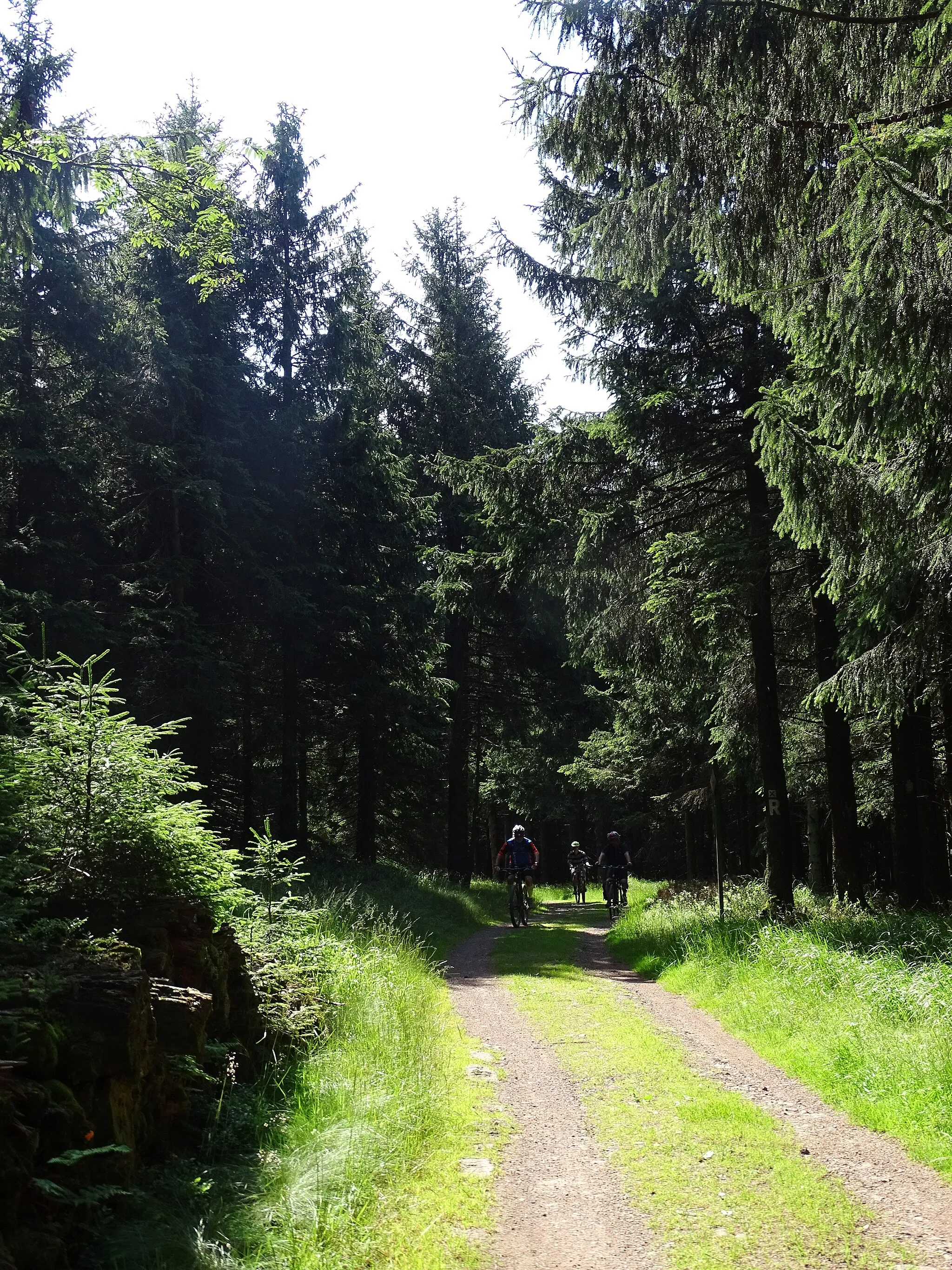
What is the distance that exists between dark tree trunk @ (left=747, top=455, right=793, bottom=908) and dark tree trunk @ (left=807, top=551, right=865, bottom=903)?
2.11 feet

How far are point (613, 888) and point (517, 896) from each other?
9.18 feet

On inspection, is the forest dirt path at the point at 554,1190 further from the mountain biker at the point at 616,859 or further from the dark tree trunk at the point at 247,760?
the dark tree trunk at the point at 247,760

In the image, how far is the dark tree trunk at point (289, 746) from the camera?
19.6 meters

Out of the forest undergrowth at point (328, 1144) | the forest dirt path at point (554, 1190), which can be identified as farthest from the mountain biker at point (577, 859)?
the forest dirt path at point (554, 1190)

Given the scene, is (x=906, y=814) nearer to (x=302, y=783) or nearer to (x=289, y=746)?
(x=289, y=746)

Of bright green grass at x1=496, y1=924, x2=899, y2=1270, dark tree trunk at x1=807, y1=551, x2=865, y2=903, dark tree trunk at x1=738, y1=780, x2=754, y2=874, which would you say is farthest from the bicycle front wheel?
dark tree trunk at x1=738, y1=780, x2=754, y2=874

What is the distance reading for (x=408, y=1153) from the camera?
5035mm

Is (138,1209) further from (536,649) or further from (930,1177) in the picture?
(536,649)

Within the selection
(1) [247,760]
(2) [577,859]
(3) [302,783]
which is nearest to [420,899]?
(3) [302,783]

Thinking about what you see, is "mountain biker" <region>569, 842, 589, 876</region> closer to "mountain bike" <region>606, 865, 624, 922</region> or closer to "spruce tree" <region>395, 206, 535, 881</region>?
"spruce tree" <region>395, 206, 535, 881</region>

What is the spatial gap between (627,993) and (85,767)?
7096 millimetres

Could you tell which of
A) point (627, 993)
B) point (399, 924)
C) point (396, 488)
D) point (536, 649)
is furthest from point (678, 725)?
point (627, 993)

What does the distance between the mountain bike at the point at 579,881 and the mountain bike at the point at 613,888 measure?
9570 millimetres

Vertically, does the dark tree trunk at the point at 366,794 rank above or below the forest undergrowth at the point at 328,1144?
above
